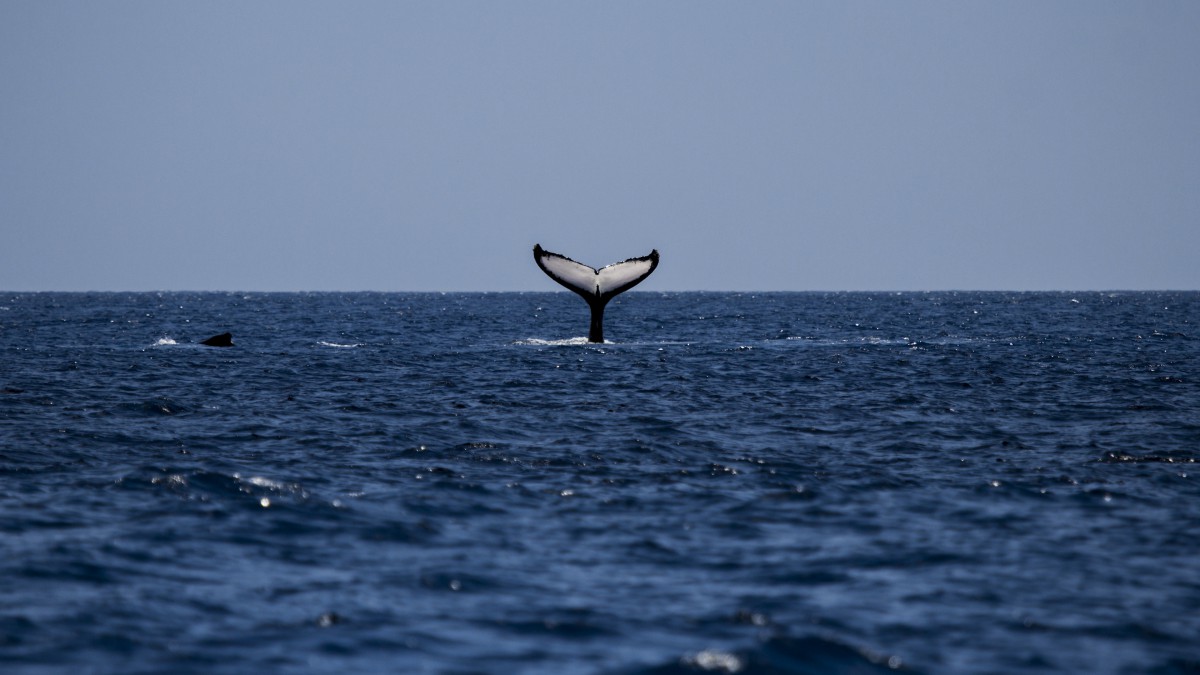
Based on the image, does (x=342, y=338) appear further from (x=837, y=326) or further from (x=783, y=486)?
(x=783, y=486)

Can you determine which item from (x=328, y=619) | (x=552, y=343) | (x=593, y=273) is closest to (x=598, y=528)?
(x=328, y=619)

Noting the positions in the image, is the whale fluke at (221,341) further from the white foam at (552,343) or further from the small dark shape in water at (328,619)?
the small dark shape in water at (328,619)

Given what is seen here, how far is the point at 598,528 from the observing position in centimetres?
1212

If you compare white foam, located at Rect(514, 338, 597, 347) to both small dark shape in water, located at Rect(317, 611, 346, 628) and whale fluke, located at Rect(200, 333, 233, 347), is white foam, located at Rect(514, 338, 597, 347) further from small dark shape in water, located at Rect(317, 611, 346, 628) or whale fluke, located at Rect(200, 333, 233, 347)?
small dark shape in water, located at Rect(317, 611, 346, 628)

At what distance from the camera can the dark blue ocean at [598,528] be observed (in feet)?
27.8

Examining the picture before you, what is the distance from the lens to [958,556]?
11.0 m

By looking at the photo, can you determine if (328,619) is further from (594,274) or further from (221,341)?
(221,341)

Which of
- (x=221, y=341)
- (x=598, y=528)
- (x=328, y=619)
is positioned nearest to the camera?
(x=328, y=619)

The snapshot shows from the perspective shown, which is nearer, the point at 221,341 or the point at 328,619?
the point at 328,619

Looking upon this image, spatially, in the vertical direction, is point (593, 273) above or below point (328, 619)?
above

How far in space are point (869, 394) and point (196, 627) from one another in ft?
59.5

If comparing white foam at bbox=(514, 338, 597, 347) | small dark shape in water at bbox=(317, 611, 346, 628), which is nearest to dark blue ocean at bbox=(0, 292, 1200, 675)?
small dark shape in water at bbox=(317, 611, 346, 628)

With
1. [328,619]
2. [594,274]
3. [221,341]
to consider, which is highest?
[594,274]

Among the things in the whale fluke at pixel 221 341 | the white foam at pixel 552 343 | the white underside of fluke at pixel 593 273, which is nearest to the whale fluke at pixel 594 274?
the white underside of fluke at pixel 593 273
